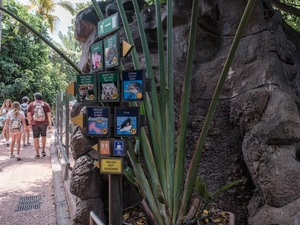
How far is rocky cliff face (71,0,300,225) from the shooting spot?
2855mm

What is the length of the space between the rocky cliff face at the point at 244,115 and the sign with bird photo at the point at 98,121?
125 cm

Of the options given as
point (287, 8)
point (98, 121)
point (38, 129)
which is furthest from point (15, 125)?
point (287, 8)

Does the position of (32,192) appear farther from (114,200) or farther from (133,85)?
(133,85)

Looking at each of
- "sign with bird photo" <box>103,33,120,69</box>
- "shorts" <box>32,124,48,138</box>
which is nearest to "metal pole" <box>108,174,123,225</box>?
"sign with bird photo" <box>103,33,120,69</box>

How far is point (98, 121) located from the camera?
2.29 meters

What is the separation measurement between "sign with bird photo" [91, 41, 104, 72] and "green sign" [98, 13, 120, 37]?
11cm

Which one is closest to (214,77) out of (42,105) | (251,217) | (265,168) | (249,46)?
(249,46)

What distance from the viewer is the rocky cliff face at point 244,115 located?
2.86 meters

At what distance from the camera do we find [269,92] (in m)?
3.27

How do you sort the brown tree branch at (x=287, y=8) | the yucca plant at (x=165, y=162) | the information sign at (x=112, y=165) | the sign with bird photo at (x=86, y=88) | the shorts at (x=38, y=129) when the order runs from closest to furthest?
the information sign at (x=112, y=165), the sign with bird photo at (x=86, y=88), the yucca plant at (x=165, y=162), the brown tree branch at (x=287, y=8), the shorts at (x=38, y=129)

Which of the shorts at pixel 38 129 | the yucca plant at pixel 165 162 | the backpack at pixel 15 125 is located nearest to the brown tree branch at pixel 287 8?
the yucca plant at pixel 165 162

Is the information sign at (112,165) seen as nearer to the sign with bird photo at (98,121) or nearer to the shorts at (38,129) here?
the sign with bird photo at (98,121)

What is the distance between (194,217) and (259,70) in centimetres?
202

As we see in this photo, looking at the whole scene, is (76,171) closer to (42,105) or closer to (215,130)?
(215,130)
